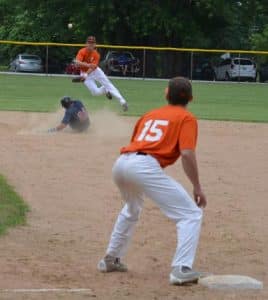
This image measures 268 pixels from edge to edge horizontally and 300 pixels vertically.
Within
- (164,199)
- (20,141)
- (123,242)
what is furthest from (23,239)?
(20,141)

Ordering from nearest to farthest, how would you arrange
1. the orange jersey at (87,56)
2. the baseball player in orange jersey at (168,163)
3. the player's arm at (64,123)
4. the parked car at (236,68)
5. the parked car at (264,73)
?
the baseball player in orange jersey at (168,163), the player's arm at (64,123), the orange jersey at (87,56), the parked car at (236,68), the parked car at (264,73)

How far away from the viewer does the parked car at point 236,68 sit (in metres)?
49.4

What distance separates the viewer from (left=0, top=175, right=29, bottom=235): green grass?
9.45 m

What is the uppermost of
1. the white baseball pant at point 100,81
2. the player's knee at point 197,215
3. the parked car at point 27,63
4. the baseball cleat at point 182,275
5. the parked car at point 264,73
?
the player's knee at point 197,215

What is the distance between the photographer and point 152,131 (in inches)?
275

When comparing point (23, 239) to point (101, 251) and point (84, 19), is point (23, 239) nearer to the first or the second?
point (101, 251)

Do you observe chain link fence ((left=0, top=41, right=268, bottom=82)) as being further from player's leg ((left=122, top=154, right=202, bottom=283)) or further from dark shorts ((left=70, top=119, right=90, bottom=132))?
player's leg ((left=122, top=154, right=202, bottom=283))

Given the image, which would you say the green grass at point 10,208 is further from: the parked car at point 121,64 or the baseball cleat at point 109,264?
the parked car at point 121,64

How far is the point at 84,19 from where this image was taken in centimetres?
5688

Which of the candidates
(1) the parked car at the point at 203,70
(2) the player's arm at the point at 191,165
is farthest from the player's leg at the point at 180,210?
(1) the parked car at the point at 203,70

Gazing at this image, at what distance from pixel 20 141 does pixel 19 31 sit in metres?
47.7

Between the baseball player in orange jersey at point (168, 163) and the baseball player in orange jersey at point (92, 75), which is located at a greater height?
the baseball player in orange jersey at point (168, 163)

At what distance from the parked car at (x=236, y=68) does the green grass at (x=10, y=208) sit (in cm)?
3878

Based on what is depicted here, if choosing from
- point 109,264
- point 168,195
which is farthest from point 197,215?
point 109,264
